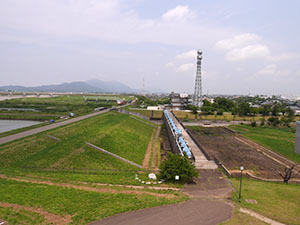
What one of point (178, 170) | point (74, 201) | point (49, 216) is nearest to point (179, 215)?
point (178, 170)

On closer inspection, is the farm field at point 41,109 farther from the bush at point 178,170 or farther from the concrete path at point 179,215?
the concrete path at point 179,215

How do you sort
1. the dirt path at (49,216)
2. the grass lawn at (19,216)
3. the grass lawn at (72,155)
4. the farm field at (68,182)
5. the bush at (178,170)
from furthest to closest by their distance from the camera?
1. the grass lawn at (72,155)
2. the bush at (178,170)
3. the farm field at (68,182)
4. the dirt path at (49,216)
5. the grass lawn at (19,216)

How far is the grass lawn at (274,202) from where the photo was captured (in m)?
13.2

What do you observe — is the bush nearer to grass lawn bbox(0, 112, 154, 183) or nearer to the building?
grass lawn bbox(0, 112, 154, 183)

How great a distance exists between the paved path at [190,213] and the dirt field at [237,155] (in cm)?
1462

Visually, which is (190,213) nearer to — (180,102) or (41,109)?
(41,109)

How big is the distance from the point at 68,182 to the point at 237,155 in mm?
30860

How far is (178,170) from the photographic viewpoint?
739 inches

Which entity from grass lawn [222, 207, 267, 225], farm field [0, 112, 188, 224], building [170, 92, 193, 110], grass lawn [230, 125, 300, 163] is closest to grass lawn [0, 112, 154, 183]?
farm field [0, 112, 188, 224]

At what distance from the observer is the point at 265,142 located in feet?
147

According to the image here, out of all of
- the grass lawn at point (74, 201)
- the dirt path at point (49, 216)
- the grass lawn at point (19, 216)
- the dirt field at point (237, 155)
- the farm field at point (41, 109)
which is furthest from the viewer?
the farm field at point (41, 109)

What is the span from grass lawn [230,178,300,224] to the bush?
446cm

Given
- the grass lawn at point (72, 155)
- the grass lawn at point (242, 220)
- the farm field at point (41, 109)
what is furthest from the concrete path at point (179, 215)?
the farm field at point (41, 109)

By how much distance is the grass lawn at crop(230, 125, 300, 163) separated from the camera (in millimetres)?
37344
